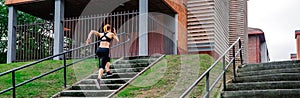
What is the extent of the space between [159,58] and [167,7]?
3713 mm

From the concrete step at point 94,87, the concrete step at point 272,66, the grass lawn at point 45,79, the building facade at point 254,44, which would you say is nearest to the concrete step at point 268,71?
the concrete step at point 272,66

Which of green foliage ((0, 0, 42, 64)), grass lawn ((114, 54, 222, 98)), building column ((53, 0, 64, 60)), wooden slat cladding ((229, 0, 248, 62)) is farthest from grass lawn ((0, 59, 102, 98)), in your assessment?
green foliage ((0, 0, 42, 64))

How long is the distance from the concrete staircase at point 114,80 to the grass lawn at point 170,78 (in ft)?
1.00

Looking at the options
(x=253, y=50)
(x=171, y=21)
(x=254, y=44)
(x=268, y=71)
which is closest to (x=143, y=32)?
(x=171, y=21)

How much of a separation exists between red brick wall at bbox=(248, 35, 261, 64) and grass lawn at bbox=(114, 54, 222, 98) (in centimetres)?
1588

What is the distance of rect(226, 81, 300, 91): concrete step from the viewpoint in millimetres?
7070

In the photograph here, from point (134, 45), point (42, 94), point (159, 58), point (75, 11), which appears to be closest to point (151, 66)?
point (159, 58)

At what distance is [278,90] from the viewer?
6.75 metres

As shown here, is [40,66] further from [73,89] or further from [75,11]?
[75,11]

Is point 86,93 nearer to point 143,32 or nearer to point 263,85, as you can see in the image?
point 263,85

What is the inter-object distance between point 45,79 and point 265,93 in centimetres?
555

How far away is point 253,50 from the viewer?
86.7 ft

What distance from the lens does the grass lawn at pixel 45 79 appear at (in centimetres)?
877

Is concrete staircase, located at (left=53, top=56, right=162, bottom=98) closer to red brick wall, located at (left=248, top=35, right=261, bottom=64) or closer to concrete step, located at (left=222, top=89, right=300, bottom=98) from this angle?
concrete step, located at (left=222, top=89, right=300, bottom=98)
